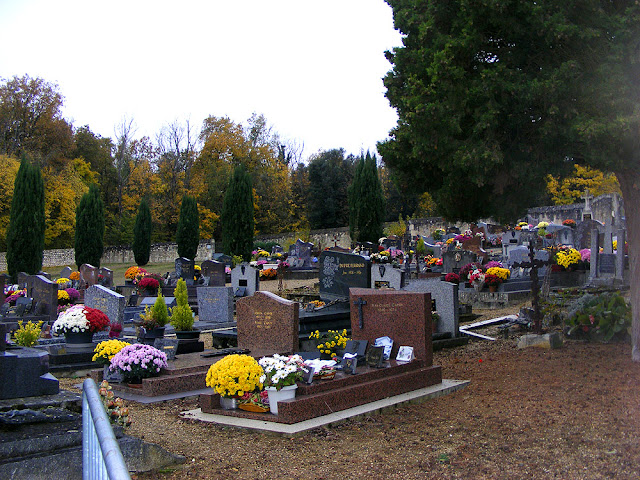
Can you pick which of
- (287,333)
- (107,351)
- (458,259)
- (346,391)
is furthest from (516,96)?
(458,259)

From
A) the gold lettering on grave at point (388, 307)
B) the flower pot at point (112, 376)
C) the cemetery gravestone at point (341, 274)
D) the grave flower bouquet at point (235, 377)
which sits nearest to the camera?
the grave flower bouquet at point (235, 377)

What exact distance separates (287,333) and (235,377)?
2645mm

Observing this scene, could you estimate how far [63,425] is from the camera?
15.2 feet

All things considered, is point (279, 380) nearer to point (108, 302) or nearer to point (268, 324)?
point (268, 324)

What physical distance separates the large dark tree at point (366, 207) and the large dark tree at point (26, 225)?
17075mm

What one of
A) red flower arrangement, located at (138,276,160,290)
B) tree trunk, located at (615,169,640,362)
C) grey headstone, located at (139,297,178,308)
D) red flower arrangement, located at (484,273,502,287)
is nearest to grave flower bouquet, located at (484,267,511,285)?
red flower arrangement, located at (484,273,502,287)

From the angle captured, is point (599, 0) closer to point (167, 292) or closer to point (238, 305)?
point (238, 305)

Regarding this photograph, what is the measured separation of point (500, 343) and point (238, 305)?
4.68 metres

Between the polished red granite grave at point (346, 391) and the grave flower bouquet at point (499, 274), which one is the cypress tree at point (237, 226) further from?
the polished red granite grave at point (346, 391)

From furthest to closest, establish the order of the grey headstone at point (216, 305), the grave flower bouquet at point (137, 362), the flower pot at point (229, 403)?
the grey headstone at point (216, 305), the grave flower bouquet at point (137, 362), the flower pot at point (229, 403)

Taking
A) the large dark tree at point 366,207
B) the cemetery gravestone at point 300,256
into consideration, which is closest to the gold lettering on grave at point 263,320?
the cemetery gravestone at point 300,256

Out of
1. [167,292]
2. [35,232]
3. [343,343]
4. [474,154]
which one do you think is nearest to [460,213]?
[474,154]

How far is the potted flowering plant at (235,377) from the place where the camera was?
6.37 meters

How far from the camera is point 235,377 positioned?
640cm
